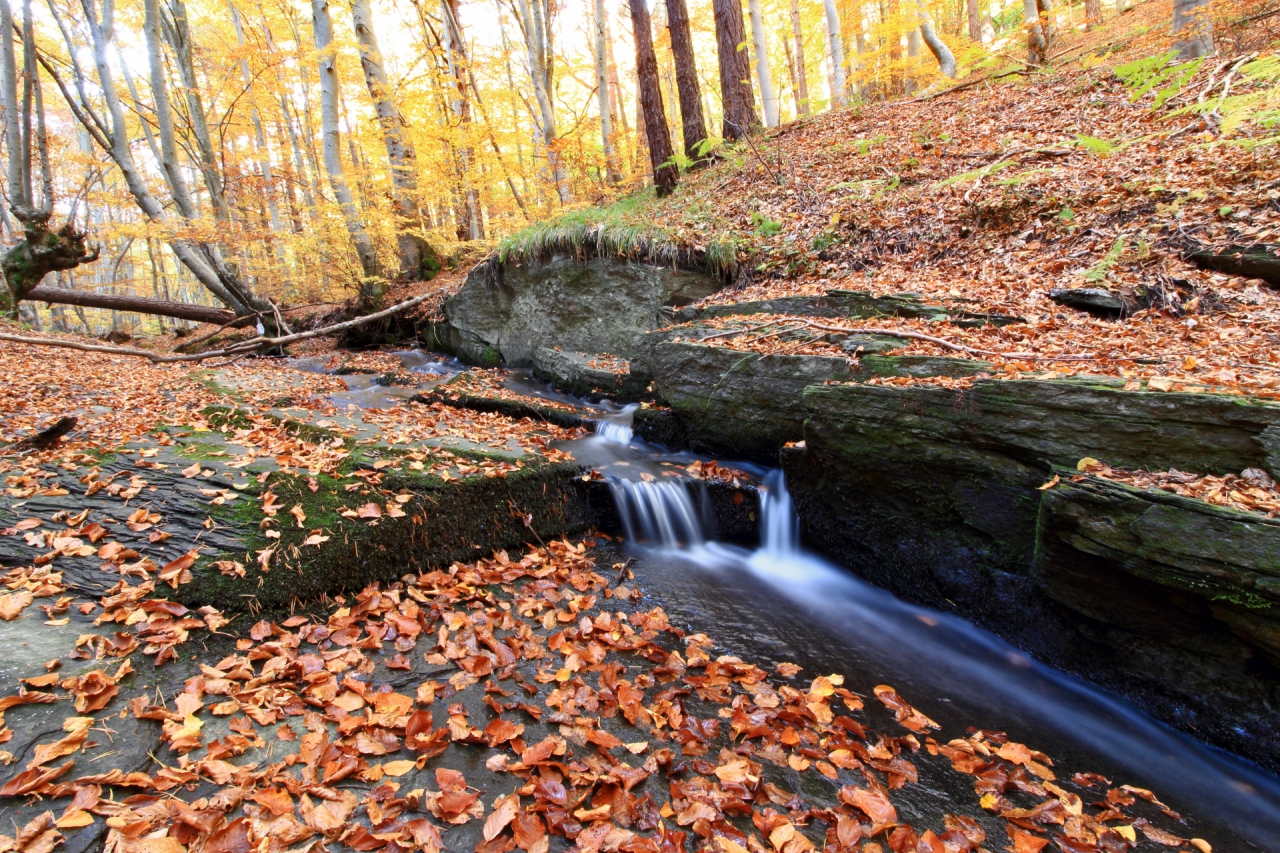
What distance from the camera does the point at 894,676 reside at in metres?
3.84

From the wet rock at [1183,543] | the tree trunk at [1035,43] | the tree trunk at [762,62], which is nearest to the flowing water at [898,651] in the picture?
the wet rock at [1183,543]

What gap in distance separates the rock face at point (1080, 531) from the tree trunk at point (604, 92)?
12.9 m

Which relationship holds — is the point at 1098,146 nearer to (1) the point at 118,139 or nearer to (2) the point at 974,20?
(2) the point at 974,20

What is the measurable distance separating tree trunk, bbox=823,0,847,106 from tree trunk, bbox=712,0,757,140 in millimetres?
3564

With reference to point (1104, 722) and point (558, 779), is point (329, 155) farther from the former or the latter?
point (1104, 722)

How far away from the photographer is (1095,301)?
527cm

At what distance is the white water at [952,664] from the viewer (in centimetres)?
300

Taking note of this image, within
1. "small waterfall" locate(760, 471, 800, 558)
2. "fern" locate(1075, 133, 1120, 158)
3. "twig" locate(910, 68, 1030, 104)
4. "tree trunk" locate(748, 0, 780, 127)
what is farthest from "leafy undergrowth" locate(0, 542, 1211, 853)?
"twig" locate(910, 68, 1030, 104)

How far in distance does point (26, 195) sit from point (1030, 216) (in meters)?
15.5

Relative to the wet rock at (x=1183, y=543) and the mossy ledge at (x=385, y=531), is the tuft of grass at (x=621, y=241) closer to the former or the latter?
the mossy ledge at (x=385, y=531)

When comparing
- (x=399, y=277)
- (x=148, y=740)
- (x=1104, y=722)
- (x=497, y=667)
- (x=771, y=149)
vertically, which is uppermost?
(x=771, y=149)

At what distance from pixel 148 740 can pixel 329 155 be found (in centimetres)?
1301

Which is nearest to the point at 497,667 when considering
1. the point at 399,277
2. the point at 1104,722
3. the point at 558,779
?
the point at 558,779

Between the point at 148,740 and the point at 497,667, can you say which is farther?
the point at 497,667
